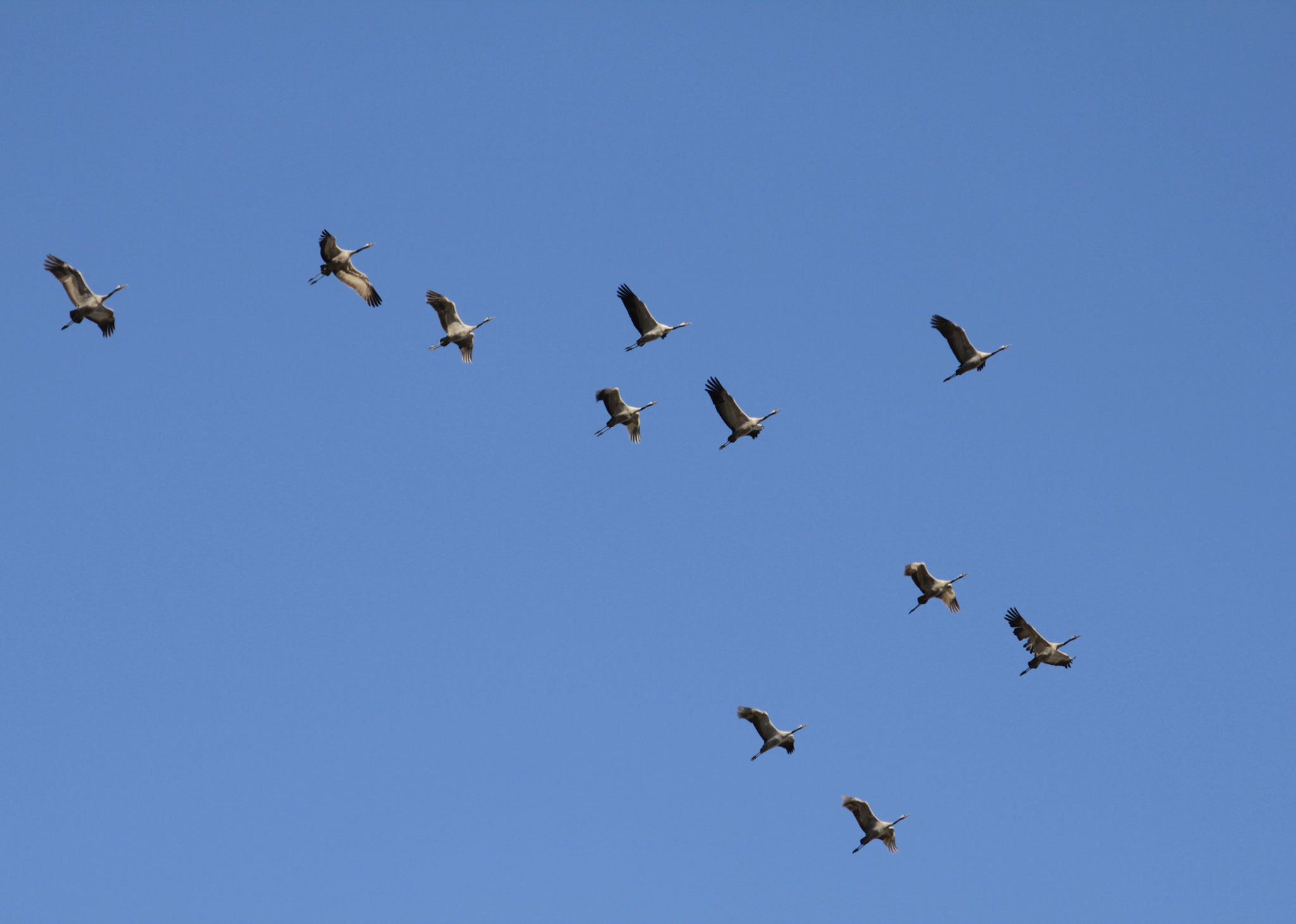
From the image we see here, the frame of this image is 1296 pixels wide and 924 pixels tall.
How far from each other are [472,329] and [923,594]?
57.9 feet

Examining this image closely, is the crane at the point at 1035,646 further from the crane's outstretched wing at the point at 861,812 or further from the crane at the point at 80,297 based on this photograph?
the crane at the point at 80,297

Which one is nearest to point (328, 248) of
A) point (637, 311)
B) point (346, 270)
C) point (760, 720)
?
point (346, 270)

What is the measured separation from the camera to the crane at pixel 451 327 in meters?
50.0

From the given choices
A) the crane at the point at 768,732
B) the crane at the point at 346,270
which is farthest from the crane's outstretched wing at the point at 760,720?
the crane at the point at 346,270

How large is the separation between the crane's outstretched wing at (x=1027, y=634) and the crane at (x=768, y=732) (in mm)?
7493

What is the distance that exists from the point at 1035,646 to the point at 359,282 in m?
24.8

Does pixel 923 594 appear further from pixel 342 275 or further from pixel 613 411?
pixel 342 275

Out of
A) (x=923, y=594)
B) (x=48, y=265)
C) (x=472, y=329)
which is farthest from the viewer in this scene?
(x=472, y=329)

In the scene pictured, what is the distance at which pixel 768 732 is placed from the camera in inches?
1869

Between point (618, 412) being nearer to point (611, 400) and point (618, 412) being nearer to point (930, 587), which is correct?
point (611, 400)

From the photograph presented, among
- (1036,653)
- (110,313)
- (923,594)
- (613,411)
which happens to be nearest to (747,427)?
(613,411)

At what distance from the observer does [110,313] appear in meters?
45.3

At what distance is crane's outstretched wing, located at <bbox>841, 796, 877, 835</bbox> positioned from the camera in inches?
1833

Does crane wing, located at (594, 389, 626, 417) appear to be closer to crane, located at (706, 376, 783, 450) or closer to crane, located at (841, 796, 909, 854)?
crane, located at (706, 376, 783, 450)
